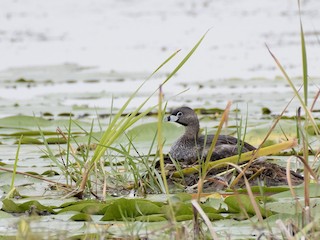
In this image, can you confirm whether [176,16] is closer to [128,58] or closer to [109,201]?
[128,58]

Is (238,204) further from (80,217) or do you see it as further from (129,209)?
(80,217)

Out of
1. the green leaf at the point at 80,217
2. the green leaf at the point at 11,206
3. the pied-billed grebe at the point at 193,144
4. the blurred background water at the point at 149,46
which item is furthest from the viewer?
the blurred background water at the point at 149,46

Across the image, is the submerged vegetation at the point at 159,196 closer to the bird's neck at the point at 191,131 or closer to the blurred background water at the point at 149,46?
the bird's neck at the point at 191,131

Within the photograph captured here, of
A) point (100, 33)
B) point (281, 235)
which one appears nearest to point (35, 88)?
point (100, 33)

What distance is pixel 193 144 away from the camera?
23.5ft

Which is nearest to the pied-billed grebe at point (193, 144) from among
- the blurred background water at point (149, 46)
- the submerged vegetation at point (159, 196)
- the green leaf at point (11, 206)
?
the submerged vegetation at point (159, 196)

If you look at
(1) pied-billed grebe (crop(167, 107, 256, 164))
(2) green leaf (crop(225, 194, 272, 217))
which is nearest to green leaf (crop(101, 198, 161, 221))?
(2) green leaf (crop(225, 194, 272, 217))

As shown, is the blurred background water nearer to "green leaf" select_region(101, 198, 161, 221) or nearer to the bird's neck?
the bird's neck

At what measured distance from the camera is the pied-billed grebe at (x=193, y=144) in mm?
6691

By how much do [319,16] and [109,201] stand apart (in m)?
16.2

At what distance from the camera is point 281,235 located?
4324 mm

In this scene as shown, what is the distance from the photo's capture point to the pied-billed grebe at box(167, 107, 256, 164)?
6691 millimetres

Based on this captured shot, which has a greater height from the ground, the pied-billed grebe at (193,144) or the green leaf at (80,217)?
the green leaf at (80,217)

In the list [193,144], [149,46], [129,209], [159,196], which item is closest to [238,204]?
[129,209]
